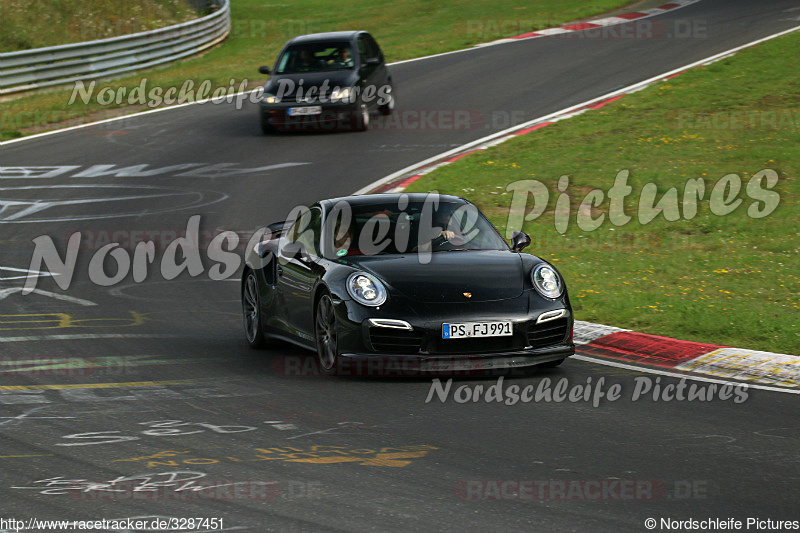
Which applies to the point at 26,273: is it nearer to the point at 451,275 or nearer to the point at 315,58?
the point at 451,275

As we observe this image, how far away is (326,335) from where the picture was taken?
9289 millimetres

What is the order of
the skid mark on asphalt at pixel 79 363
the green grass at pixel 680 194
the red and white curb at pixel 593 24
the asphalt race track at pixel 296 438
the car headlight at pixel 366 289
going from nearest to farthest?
1. the asphalt race track at pixel 296 438
2. the car headlight at pixel 366 289
3. the skid mark on asphalt at pixel 79 363
4. the green grass at pixel 680 194
5. the red and white curb at pixel 593 24

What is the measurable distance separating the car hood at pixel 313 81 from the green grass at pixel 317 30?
16.6 ft

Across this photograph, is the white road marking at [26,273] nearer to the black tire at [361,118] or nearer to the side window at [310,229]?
the side window at [310,229]

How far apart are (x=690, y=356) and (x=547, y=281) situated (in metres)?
1.31

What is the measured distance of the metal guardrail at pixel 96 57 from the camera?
27.5 meters

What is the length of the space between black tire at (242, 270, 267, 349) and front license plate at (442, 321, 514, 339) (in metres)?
2.49

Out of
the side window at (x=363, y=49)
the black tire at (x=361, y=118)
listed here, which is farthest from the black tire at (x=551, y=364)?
the side window at (x=363, y=49)

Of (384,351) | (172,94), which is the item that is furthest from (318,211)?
(172,94)

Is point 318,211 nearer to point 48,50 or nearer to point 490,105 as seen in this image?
point 490,105

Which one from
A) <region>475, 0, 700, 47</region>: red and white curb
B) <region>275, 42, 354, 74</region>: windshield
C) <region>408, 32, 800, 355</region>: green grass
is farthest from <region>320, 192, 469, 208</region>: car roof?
<region>475, 0, 700, 47</region>: red and white curb

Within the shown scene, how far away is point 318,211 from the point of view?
10.5m

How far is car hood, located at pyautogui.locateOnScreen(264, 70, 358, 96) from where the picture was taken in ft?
73.8

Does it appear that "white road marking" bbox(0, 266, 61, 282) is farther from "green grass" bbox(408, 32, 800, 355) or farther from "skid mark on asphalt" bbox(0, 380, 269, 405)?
"green grass" bbox(408, 32, 800, 355)
